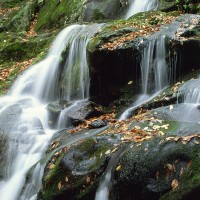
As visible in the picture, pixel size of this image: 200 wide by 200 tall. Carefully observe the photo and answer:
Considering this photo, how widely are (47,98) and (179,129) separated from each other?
5591 millimetres

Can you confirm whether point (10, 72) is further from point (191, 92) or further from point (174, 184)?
point (174, 184)

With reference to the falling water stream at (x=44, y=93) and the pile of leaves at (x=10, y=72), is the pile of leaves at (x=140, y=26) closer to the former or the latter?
the falling water stream at (x=44, y=93)

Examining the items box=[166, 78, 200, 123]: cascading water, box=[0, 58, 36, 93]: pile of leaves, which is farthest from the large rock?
box=[0, 58, 36, 93]: pile of leaves

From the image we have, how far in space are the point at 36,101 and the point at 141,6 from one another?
18.4 ft

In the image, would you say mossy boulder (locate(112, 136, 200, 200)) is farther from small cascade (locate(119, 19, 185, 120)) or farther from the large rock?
the large rock

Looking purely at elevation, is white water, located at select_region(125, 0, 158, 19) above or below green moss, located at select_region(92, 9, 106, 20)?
above

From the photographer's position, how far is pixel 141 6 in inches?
544

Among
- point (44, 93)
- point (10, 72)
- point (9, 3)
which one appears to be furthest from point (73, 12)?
point (9, 3)

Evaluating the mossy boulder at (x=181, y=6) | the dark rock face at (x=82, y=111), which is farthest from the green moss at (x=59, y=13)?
the dark rock face at (x=82, y=111)

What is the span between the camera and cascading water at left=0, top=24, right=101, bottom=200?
740 cm

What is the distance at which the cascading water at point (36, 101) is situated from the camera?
24.3 ft

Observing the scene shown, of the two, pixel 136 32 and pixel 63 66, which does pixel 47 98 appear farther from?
pixel 136 32

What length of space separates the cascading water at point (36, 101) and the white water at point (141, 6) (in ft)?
7.71

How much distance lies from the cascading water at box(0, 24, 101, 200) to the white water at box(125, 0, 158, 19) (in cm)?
235
